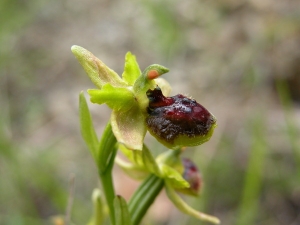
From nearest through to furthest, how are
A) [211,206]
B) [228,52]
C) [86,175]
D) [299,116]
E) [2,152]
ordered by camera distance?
[2,152]
[211,206]
[86,175]
[299,116]
[228,52]

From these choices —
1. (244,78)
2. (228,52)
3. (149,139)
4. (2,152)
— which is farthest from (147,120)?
(228,52)

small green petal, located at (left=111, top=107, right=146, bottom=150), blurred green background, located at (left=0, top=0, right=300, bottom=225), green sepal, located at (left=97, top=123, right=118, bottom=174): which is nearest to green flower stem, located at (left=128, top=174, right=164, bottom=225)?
green sepal, located at (left=97, top=123, right=118, bottom=174)

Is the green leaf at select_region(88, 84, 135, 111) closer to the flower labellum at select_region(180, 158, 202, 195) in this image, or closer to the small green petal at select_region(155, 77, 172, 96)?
the small green petal at select_region(155, 77, 172, 96)

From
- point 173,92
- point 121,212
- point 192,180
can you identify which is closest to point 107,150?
point 121,212

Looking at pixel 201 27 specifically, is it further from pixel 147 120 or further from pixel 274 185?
pixel 147 120

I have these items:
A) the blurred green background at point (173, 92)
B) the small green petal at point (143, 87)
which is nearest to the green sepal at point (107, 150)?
the small green petal at point (143, 87)

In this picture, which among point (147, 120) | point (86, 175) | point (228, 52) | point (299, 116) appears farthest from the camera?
point (228, 52)
